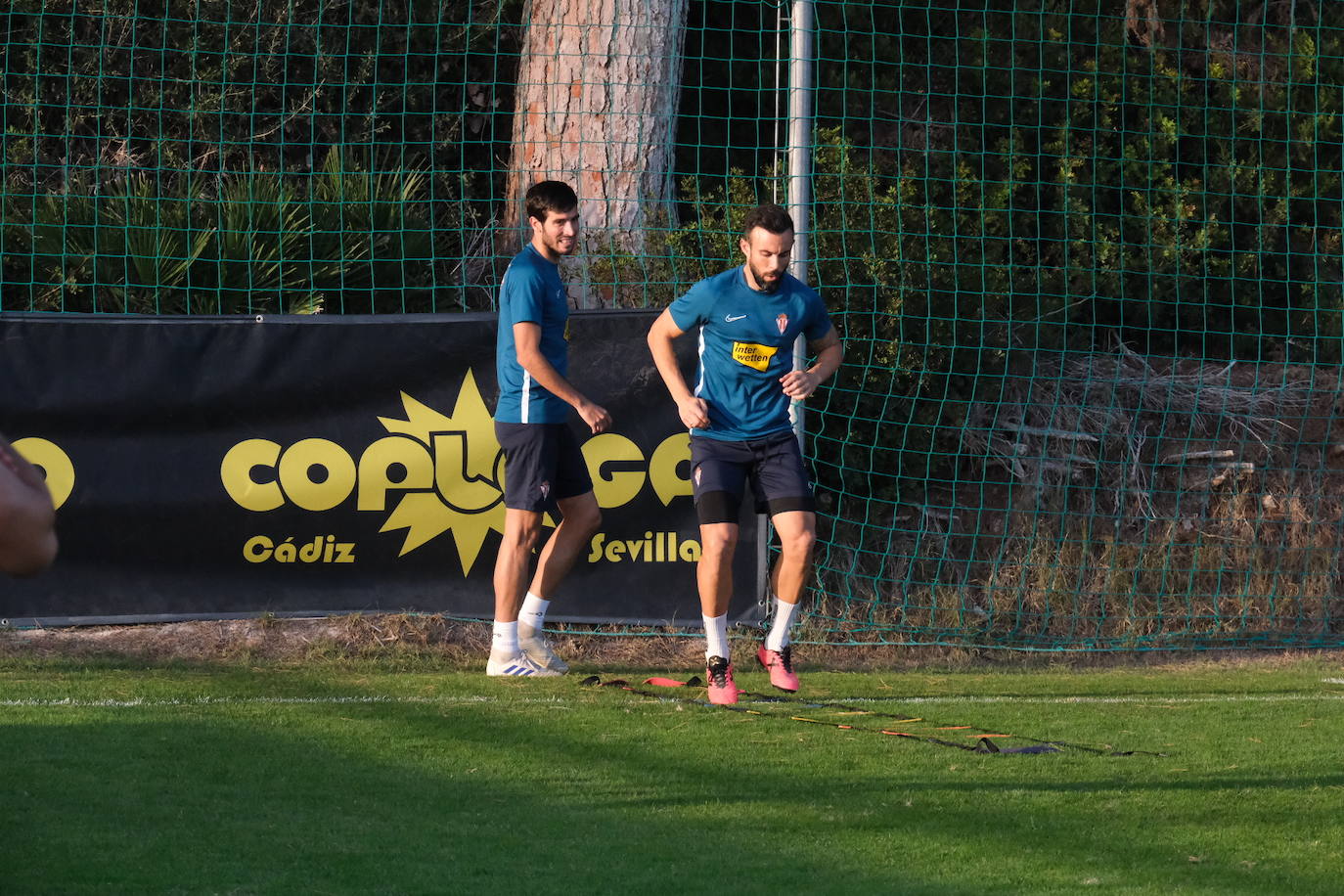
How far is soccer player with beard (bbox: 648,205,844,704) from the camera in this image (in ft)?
20.6

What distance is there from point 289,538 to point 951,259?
409 cm

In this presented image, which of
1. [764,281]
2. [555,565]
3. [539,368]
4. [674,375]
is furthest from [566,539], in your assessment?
[764,281]

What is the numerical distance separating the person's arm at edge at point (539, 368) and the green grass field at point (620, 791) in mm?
1155

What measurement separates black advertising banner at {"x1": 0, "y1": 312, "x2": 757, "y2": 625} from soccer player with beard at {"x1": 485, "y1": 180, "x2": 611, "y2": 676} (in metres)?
0.79

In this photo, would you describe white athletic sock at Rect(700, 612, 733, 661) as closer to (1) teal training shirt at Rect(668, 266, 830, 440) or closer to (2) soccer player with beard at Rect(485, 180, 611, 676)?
(1) teal training shirt at Rect(668, 266, 830, 440)

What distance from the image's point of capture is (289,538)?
755 cm

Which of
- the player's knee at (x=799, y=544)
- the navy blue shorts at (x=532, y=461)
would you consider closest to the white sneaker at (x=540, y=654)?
the navy blue shorts at (x=532, y=461)

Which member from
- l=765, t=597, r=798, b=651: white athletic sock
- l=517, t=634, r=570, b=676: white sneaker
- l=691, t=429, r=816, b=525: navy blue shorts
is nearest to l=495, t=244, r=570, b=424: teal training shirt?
l=691, t=429, r=816, b=525: navy blue shorts

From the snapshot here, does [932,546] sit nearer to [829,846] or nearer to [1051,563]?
[1051,563]

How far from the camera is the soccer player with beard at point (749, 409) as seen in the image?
629 cm

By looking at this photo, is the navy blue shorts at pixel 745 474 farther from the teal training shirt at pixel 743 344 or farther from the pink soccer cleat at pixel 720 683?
the pink soccer cleat at pixel 720 683

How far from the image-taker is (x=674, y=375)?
253 inches

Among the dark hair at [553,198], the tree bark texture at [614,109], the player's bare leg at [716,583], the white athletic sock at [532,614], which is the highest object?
the tree bark texture at [614,109]

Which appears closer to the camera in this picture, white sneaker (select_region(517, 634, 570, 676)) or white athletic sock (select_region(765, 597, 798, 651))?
white athletic sock (select_region(765, 597, 798, 651))
